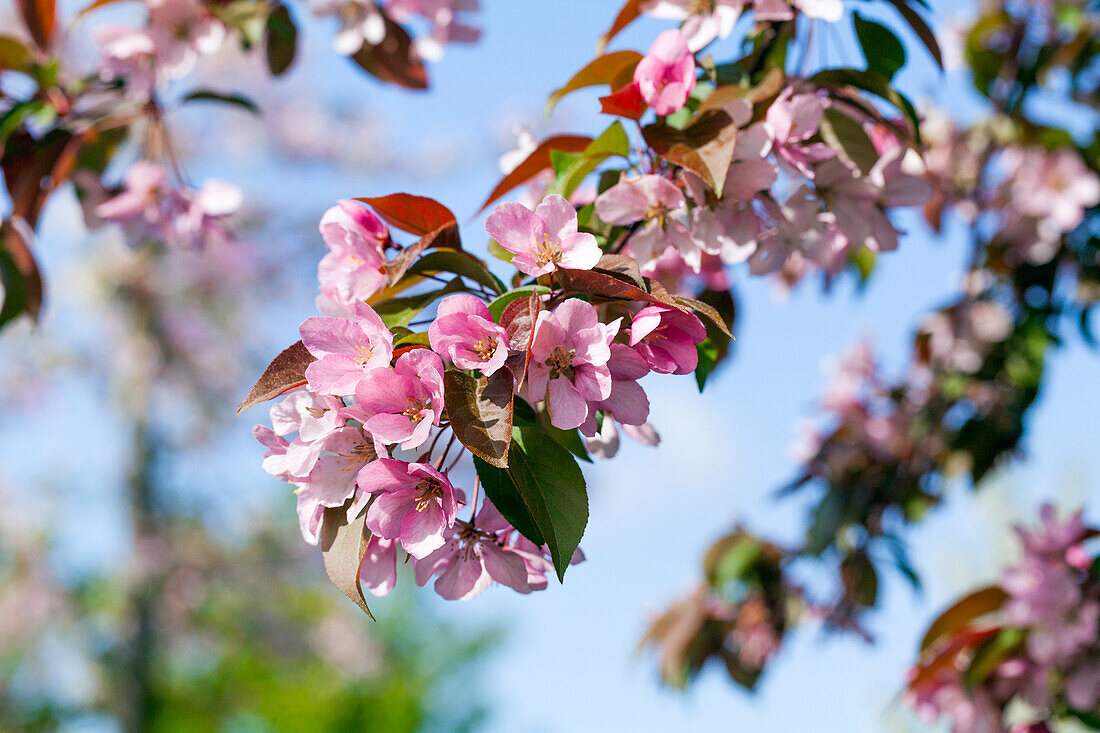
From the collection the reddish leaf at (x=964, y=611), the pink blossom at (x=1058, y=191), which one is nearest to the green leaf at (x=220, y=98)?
the reddish leaf at (x=964, y=611)

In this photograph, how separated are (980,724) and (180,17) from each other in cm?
164

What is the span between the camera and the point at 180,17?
127cm

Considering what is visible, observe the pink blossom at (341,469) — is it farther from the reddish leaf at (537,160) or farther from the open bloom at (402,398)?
the reddish leaf at (537,160)

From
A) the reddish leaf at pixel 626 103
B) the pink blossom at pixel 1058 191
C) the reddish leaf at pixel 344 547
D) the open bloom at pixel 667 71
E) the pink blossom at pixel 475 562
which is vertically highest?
the open bloom at pixel 667 71

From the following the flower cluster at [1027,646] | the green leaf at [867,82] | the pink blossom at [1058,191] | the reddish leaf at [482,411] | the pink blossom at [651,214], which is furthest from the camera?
the pink blossom at [1058,191]

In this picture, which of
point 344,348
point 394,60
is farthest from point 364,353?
point 394,60

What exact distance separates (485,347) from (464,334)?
17 millimetres

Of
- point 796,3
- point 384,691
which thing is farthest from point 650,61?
point 384,691

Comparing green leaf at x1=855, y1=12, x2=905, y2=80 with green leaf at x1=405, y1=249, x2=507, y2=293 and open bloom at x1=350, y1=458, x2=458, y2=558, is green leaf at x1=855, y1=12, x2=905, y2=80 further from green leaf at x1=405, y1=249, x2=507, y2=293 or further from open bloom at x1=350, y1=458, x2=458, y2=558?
open bloom at x1=350, y1=458, x2=458, y2=558

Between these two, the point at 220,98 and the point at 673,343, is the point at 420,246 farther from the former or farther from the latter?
the point at 220,98

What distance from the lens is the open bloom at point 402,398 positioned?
1.87 feet

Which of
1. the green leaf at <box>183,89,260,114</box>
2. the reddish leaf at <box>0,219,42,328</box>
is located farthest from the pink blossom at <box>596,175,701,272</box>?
the reddish leaf at <box>0,219,42,328</box>

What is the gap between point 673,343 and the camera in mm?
646

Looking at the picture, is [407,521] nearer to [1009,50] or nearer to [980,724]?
[980,724]
